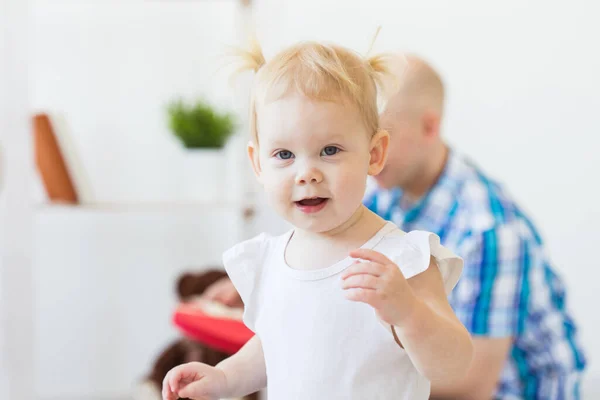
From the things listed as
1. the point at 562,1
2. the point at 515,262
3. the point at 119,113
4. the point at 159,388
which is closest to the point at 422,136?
the point at 515,262

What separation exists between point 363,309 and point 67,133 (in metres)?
2.29

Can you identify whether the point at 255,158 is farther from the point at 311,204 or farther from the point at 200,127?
the point at 200,127

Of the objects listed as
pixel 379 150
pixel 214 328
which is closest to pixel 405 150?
pixel 214 328

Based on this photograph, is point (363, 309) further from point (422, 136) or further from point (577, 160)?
point (577, 160)

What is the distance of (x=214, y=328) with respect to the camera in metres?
1.68

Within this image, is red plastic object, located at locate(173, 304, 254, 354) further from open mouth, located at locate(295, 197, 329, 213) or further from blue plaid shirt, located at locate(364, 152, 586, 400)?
open mouth, located at locate(295, 197, 329, 213)

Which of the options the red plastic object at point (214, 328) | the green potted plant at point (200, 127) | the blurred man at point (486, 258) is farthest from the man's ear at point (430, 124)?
the green potted plant at point (200, 127)

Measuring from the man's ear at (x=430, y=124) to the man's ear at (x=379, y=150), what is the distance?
882 mm

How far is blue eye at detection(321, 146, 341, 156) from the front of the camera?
74 centimetres

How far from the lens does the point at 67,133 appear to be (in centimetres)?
278

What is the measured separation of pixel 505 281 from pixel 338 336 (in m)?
0.89

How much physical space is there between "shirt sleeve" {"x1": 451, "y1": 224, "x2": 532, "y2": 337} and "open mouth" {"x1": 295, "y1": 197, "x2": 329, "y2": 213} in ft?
2.78

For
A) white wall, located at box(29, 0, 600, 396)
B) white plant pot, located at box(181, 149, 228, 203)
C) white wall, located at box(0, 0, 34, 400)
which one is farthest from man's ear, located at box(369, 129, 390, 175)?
white plant pot, located at box(181, 149, 228, 203)

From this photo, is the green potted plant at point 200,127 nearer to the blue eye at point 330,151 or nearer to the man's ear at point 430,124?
the man's ear at point 430,124
